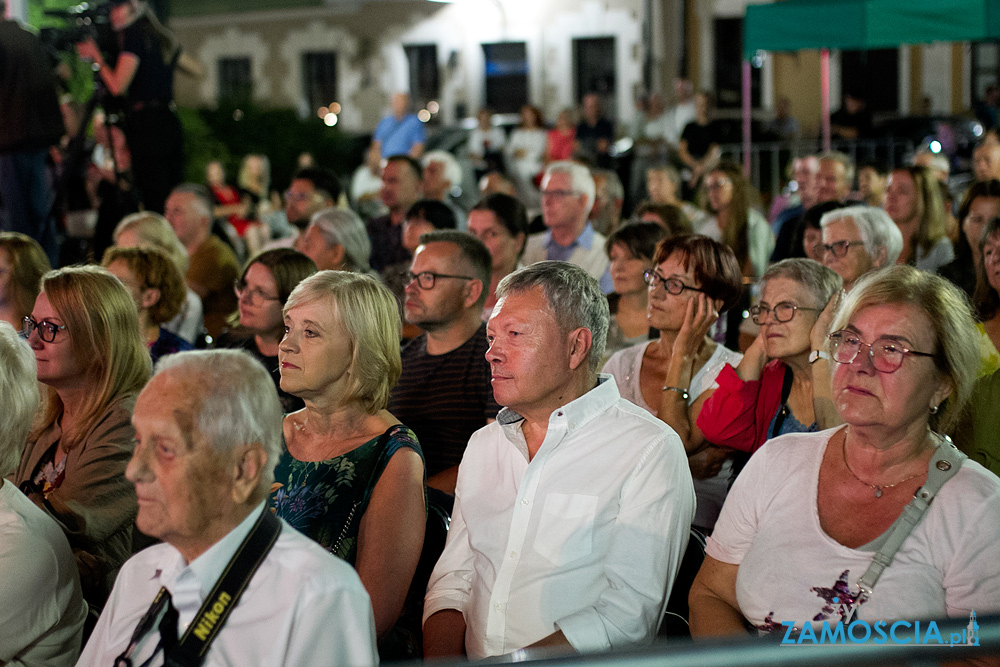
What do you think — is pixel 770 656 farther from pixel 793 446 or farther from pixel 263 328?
pixel 263 328

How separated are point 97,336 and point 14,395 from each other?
641mm

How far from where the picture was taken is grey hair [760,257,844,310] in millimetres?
3234

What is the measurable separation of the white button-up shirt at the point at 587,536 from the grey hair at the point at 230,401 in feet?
2.35

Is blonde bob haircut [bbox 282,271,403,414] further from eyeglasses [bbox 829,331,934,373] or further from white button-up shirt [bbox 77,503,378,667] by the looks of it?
eyeglasses [bbox 829,331,934,373]

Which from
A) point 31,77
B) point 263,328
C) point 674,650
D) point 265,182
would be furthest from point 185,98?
point 674,650

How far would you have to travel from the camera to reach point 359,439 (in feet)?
9.05

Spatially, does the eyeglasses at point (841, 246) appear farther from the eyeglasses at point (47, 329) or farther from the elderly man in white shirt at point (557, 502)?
the eyeglasses at point (47, 329)

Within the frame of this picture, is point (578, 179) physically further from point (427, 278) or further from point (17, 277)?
point (17, 277)

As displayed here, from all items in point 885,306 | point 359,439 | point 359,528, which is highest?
point 885,306

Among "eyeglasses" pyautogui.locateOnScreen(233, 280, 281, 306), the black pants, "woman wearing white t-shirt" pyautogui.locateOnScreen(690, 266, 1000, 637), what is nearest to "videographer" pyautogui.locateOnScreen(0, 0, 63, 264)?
the black pants

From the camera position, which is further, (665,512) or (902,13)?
(902,13)

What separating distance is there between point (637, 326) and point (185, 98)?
1771 centimetres

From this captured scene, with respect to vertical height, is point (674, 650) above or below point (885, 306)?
below

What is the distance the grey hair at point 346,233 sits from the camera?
5.44m
